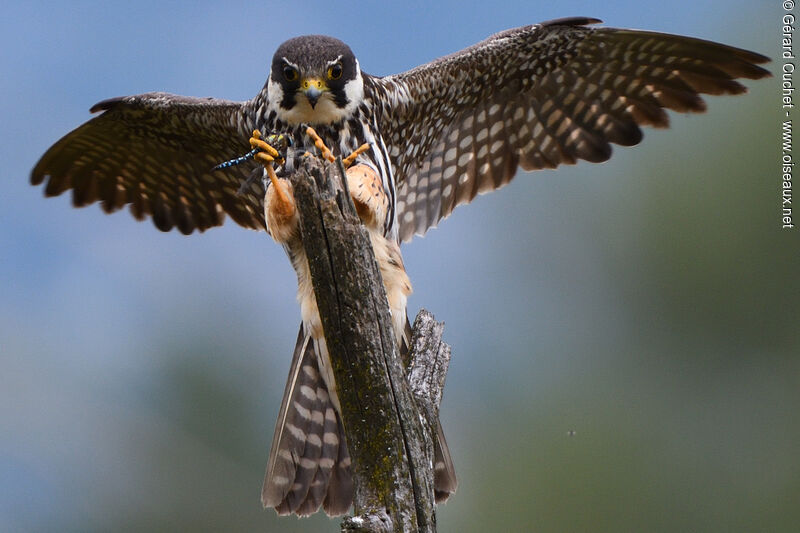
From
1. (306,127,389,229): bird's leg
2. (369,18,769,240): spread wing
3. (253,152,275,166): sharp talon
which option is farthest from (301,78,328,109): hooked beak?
(253,152,275,166): sharp talon

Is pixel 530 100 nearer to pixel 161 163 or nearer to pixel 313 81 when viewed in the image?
pixel 313 81

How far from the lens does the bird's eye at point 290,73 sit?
427 cm

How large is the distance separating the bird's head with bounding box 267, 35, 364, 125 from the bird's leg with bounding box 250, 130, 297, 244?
1.86 ft

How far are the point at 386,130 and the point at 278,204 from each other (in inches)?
52.0

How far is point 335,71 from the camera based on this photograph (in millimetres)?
4348

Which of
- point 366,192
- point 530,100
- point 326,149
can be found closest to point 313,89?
point 366,192

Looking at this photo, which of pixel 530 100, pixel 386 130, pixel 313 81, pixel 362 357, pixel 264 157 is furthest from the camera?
pixel 530 100

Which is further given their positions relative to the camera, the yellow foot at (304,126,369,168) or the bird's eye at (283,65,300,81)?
the bird's eye at (283,65,300,81)

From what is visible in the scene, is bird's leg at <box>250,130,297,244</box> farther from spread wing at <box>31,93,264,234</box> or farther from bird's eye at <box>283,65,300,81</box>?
spread wing at <box>31,93,264,234</box>

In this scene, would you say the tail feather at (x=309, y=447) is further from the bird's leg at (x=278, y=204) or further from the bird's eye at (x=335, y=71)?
the bird's eye at (x=335, y=71)

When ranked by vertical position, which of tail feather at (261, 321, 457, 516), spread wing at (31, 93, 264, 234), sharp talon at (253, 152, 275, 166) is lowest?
tail feather at (261, 321, 457, 516)

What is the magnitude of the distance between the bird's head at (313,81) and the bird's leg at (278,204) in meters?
0.57

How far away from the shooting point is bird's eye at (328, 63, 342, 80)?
4328 mm

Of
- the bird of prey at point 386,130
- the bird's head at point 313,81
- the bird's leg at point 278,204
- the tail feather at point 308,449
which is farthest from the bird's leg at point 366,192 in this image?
the tail feather at point 308,449
